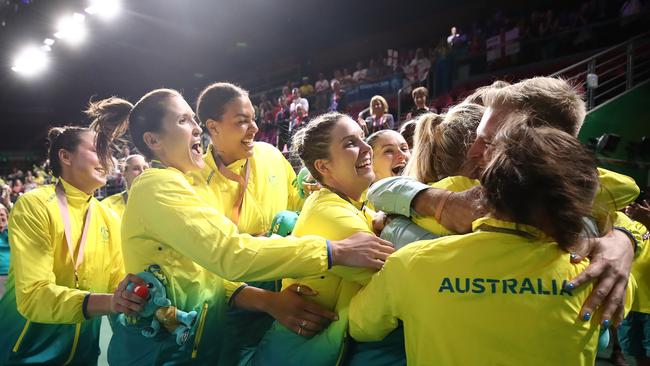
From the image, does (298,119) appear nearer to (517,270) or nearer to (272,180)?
(272,180)

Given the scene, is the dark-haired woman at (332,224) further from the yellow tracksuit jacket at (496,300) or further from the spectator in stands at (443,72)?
the spectator in stands at (443,72)

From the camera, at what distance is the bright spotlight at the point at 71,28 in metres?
13.2

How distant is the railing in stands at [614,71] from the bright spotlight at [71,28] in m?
12.8

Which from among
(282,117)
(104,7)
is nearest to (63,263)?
(282,117)

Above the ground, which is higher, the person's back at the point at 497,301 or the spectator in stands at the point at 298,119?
the person's back at the point at 497,301

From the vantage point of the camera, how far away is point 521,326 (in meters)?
1.00

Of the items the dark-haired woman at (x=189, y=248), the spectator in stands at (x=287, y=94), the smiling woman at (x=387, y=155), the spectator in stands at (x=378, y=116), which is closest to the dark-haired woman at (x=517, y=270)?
the dark-haired woman at (x=189, y=248)

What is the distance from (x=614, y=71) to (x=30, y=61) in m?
18.1

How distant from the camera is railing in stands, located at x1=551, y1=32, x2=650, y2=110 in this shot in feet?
19.7

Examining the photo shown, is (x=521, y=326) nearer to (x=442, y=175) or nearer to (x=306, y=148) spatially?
(x=442, y=175)

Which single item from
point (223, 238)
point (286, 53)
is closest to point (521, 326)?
point (223, 238)

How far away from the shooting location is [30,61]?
16.6m

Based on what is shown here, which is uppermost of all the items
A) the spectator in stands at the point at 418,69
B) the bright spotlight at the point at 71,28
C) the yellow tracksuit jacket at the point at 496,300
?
the bright spotlight at the point at 71,28

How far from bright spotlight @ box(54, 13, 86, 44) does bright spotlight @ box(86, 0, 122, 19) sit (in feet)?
1.70
